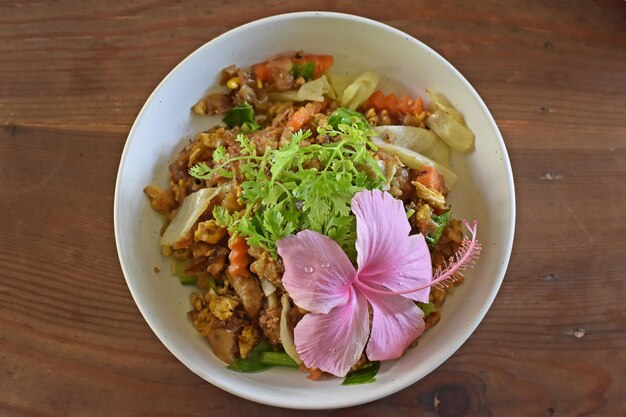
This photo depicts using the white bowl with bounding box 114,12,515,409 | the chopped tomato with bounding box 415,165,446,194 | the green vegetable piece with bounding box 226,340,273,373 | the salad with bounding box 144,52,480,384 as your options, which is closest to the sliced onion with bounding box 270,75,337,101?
the salad with bounding box 144,52,480,384

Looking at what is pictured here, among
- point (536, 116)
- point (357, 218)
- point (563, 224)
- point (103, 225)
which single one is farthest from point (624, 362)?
point (103, 225)

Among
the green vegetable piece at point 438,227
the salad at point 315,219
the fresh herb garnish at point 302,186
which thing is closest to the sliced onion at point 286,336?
the salad at point 315,219

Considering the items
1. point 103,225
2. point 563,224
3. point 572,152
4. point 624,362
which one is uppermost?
point 572,152

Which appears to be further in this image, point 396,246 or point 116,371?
point 116,371

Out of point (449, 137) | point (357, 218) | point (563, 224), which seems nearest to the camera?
point (357, 218)

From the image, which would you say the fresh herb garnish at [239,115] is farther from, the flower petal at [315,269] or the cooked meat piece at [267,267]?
the flower petal at [315,269]

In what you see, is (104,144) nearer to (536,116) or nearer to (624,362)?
(536,116)
